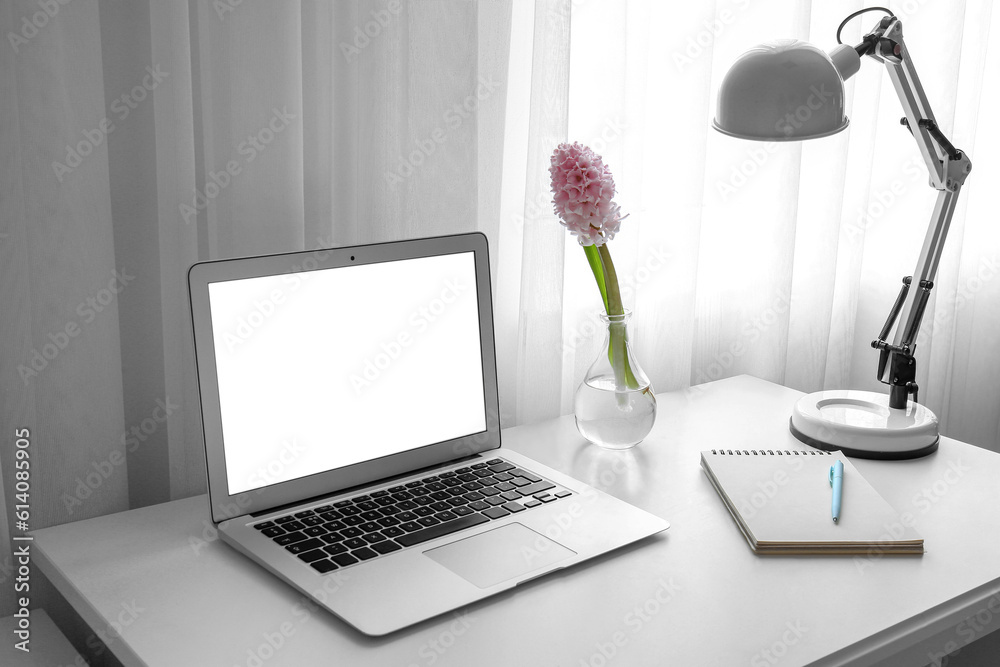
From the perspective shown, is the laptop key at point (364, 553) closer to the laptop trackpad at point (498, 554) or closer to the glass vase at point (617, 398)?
the laptop trackpad at point (498, 554)

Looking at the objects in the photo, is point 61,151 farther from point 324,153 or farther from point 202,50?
point 324,153

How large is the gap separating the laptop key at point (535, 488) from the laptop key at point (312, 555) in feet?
0.78

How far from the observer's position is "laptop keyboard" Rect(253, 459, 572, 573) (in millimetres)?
853

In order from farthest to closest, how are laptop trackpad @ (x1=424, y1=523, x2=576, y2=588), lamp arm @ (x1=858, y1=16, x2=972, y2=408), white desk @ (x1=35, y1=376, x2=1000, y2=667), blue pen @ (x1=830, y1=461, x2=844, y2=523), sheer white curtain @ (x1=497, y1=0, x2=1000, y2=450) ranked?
sheer white curtain @ (x1=497, y1=0, x2=1000, y2=450), lamp arm @ (x1=858, y1=16, x2=972, y2=408), blue pen @ (x1=830, y1=461, x2=844, y2=523), laptop trackpad @ (x1=424, y1=523, x2=576, y2=588), white desk @ (x1=35, y1=376, x2=1000, y2=667)

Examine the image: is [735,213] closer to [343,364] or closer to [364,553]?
[343,364]

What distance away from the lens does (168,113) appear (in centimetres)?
96

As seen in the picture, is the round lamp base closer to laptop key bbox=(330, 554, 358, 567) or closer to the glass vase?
the glass vase

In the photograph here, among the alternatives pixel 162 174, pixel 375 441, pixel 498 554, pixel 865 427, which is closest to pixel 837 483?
pixel 865 427

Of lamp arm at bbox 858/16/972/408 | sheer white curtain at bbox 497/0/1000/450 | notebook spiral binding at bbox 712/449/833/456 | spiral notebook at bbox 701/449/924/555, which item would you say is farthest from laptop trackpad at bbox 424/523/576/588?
lamp arm at bbox 858/16/972/408

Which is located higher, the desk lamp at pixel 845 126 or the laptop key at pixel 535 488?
the desk lamp at pixel 845 126

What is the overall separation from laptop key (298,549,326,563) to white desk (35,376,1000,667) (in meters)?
0.03

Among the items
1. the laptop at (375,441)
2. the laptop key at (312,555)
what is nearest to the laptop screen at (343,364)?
the laptop at (375,441)

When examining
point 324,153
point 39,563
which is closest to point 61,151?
point 324,153

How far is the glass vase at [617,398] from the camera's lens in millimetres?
1123
